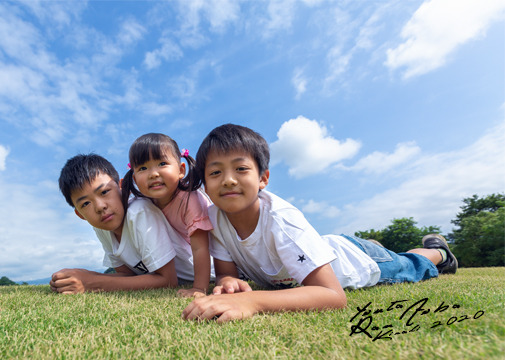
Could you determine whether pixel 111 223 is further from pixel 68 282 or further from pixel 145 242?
pixel 68 282

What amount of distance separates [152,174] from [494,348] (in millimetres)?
2837

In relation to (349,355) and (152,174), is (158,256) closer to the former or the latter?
(152,174)

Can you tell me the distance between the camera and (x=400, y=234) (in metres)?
14.5

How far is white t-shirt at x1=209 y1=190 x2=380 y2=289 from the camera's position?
248 centimetres

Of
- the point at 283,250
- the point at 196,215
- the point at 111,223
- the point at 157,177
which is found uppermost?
the point at 157,177

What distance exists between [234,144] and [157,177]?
100cm

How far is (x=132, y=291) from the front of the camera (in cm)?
325

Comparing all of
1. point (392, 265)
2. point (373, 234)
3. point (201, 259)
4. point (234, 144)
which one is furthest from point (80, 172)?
point (373, 234)

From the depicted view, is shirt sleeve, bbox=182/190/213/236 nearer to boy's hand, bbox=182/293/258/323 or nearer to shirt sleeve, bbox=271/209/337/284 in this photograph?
shirt sleeve, bbox=271/209/337/284

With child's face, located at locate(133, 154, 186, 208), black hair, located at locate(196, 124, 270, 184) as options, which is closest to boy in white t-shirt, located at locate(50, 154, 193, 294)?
child's face, located at locate(133, 154, 186, 208)

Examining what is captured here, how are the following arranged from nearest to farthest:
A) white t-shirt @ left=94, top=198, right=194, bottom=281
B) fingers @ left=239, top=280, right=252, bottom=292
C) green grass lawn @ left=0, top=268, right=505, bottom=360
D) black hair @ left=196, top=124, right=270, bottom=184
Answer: green grass lawn @ left=0, top=268, right=505, bottom=360 < fingers @ left=239, top=280, right=252, bottom=292 < black hair @ left=196, top=124, right=270, bottom=184 < white t-shirt @ left=94, top=198, right=194, bottom=281

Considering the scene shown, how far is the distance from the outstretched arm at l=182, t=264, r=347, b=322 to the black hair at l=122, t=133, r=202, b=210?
160 cm

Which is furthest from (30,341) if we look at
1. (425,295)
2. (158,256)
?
(425,295)

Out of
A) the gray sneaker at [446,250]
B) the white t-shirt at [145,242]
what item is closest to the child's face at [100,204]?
Answer: the white t-shirt at [145,242]
